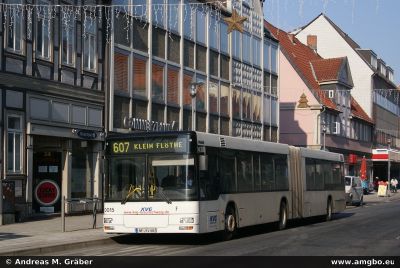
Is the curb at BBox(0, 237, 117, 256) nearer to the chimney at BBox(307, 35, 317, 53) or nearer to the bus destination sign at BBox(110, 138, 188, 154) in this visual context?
the bus destination sign at BBox(110, 138, 188, 154)

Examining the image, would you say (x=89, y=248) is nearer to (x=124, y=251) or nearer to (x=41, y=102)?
(x=124, y=251)

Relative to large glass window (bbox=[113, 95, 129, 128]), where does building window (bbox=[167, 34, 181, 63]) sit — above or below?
above

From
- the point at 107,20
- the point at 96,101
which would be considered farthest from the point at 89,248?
the point at 107,20

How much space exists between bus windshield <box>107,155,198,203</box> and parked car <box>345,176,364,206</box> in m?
24.5

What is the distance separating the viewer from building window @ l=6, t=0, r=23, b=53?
2188 cm

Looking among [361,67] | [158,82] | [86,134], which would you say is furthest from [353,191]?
[361,67]

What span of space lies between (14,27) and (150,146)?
8.13 metres

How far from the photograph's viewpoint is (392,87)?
8125 centimetres

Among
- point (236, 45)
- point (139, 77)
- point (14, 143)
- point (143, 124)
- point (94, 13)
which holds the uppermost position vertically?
point (236, 45)

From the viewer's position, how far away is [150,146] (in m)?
16.9

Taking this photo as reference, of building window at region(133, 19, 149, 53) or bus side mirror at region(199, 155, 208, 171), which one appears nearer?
bus side mirror at region(199, 155, 208, 171)
